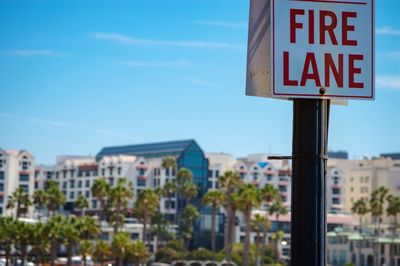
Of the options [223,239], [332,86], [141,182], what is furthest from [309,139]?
[141,182]

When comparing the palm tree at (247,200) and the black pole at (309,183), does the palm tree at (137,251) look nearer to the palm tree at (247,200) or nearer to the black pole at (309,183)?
the palm tree at (247,200)

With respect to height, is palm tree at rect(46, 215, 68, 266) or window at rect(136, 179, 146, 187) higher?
window at rect(136, 179, 146, 187)

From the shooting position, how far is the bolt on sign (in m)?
6.66

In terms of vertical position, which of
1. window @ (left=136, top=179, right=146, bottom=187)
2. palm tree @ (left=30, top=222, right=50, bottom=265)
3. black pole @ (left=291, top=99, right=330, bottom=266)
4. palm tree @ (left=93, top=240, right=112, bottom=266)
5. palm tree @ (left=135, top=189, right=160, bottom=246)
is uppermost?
window @ (left=136, top=179, right=146, bottom=187)

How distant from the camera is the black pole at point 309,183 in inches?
266

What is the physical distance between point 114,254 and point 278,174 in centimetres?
8011

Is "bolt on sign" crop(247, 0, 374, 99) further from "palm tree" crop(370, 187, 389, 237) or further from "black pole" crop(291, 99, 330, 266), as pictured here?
"palm tree" crop(370, 187, 389, 237)

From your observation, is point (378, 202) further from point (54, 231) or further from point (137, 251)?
point (54, 231)

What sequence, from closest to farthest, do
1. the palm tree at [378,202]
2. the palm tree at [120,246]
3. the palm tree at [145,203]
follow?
the palm tree at [120,246], the palm tree at [145,203], the palm tree at [378,202]

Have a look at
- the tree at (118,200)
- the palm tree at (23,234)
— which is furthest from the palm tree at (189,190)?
the palm tree at (23,234)

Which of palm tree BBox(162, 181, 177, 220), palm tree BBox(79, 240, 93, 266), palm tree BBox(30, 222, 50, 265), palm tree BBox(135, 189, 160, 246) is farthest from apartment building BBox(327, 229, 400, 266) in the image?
palm tree BBox(30, 222, 50, 265)

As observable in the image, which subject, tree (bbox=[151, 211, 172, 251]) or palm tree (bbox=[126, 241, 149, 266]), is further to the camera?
tree (bbox=[151, 211, 172, 251])

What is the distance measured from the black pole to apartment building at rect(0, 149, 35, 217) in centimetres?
16891

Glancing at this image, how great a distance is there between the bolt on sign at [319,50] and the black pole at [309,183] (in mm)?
178
